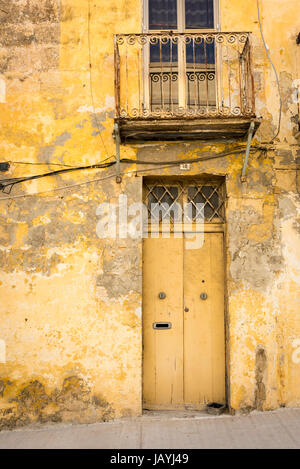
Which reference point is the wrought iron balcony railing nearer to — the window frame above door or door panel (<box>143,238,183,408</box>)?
the window frame above door

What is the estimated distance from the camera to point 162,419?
5.14 meters

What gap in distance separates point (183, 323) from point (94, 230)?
1.77 meters

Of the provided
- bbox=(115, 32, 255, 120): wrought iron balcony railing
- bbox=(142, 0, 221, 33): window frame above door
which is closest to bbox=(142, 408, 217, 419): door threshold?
bbox=(115, 32, 255, 120): wrought iron balcony railing

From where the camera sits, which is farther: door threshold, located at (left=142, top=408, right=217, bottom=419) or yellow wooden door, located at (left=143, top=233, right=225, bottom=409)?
yellow wooden door, located at (left=143, top=233, right=225, bottom=409)

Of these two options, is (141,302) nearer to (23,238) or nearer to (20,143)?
(23,238)

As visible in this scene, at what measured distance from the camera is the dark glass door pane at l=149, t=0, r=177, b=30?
19.3 feet

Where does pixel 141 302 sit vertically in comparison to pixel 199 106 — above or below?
below

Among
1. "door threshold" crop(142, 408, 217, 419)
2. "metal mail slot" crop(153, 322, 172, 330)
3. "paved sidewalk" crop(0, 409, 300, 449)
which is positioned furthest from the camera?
"metal mail slot" crop(153, 322, 172, 330)

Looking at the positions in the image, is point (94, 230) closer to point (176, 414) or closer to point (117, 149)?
point (117, 149)

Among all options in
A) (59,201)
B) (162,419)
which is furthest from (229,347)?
(59,201)

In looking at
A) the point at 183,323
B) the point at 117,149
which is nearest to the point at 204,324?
the point at 183,323

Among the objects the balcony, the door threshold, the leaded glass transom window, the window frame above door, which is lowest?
the door threshold
